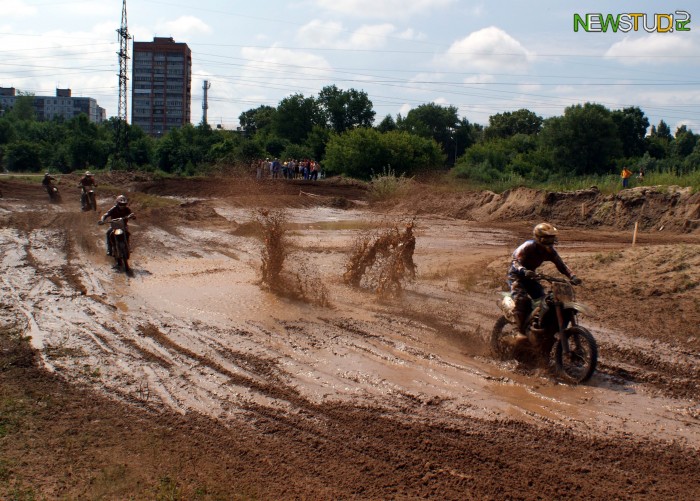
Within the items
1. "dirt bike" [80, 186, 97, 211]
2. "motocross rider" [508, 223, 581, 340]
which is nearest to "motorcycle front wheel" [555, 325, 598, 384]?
"motocross rider" [508, 223, 581, 340]

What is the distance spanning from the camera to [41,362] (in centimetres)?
806

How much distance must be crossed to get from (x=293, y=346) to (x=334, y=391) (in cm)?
196

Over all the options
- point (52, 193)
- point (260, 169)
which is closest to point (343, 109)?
point (260, 169)

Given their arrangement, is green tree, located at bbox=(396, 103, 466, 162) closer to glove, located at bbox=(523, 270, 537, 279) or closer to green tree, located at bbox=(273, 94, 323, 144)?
green tree, located at bbox=(273, 94, 323, 144)

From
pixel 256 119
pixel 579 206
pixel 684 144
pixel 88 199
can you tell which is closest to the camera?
pixel 88 199

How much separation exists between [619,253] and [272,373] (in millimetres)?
9658

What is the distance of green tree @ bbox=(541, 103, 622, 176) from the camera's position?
58.3m

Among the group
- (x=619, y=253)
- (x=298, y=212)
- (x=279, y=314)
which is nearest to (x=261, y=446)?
(x=279, y=314)

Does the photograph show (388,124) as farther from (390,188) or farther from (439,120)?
(390,188)

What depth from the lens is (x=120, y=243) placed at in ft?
50.3

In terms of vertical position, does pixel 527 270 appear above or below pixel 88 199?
below

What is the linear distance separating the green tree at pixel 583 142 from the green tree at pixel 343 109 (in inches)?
1427

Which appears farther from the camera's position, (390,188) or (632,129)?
(632,129)

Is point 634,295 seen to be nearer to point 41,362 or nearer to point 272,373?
point 272,373
